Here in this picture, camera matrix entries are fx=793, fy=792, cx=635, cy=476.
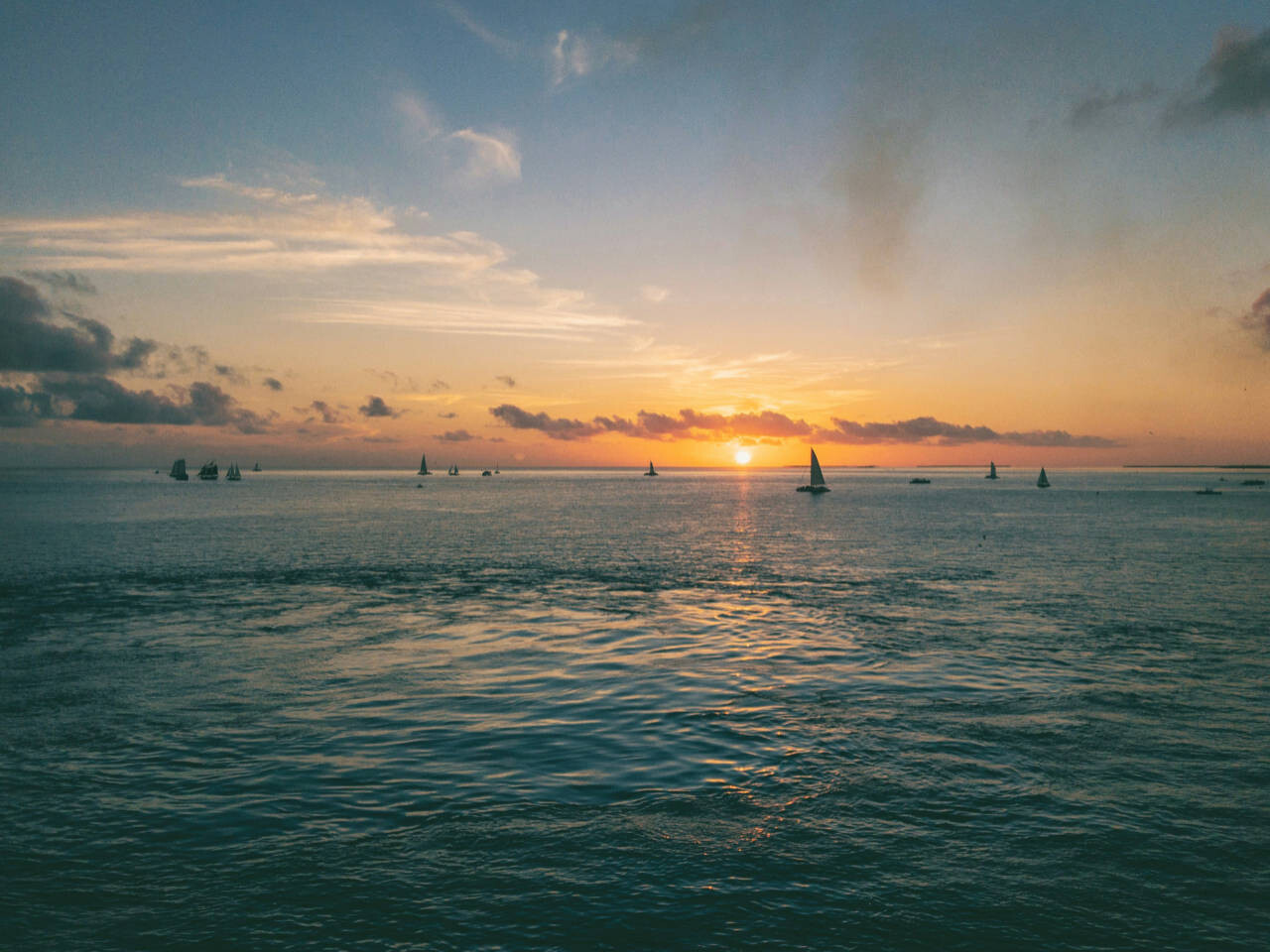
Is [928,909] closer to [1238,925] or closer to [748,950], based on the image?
[748,950]

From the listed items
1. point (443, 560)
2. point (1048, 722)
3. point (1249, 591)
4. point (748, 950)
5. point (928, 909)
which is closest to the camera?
point (748, 950)

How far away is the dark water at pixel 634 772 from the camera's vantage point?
36.3 ft

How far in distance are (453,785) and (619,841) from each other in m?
4.17

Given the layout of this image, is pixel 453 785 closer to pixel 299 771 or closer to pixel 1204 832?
pixel 299 771

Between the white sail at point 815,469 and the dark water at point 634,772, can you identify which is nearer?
the dark water at point 634,772

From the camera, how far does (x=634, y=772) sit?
16562mm

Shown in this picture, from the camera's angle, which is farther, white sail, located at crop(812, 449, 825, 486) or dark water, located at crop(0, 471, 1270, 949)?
white sail, located at crop(812, 449, 825, 486)

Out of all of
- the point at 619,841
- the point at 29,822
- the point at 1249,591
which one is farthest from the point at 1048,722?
the point at 1249,591

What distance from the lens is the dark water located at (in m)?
11.1

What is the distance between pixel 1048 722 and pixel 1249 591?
33.9 meters

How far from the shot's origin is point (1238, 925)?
35.2ft

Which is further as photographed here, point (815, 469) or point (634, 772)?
point (815, 469)

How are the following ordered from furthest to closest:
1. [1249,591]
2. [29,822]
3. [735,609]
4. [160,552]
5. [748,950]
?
[160,552] < [1249,591] < [735,609] < [29,822] < [748,950]

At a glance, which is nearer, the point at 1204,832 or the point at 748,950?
the point at 748,950
